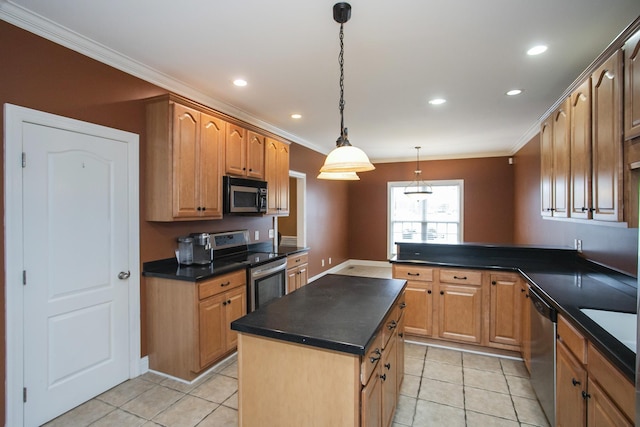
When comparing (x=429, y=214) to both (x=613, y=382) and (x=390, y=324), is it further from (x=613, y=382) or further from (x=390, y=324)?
(x=613, y=382)

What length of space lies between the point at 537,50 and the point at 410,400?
9.65 feet

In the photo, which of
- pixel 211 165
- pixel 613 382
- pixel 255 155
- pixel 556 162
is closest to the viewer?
pixel 613 382

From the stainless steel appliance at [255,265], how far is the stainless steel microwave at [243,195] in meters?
0.37

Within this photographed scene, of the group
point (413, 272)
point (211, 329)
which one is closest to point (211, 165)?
point (211, 329)

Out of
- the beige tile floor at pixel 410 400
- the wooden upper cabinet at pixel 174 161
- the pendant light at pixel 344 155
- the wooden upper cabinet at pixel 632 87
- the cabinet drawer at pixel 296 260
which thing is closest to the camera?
the wooden upper cabinet at pixel 632 87

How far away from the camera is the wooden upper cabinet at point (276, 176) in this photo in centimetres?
407

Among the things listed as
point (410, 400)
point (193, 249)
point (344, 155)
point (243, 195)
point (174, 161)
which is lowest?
point (410, 400)

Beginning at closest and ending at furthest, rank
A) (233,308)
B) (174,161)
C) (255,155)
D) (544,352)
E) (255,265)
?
(544,352)
(174,161)
(233,308)
(255,265)
(255,155)

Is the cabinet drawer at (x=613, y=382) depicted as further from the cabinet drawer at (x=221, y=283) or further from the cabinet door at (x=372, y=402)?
the cabinet drawer at (x=221, y=283)

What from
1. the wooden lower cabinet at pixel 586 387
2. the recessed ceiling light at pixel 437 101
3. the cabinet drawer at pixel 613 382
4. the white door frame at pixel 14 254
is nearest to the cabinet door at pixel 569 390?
the wooden lower cabinet at pixel 586 387

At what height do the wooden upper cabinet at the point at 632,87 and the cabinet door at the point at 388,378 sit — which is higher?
the wooden upper cabinet at the point at 632,87

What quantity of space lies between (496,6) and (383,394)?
2.40 metres

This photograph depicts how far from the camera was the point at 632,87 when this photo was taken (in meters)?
1.50

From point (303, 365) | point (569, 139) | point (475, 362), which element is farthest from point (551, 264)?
point (303, 365)
